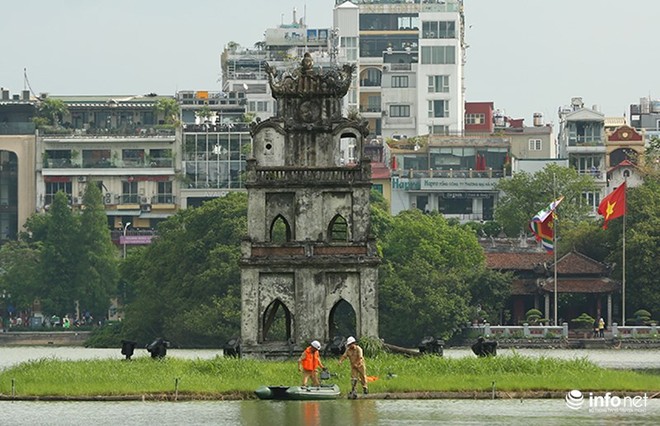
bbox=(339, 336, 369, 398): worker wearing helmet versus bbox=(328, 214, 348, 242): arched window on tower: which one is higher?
bbox=(328, 214, 348, 242): arched window on tower

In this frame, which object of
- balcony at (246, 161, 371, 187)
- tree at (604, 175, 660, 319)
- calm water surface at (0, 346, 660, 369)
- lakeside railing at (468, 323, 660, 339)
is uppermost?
balcony at (246, 161, 371, 187)

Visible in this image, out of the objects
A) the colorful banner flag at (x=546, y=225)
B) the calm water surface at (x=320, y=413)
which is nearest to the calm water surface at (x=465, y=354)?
the colorful banner flag at (x=546, y=225)

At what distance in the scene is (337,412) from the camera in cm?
8538

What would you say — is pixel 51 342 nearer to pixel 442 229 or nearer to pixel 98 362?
pixel 442 229

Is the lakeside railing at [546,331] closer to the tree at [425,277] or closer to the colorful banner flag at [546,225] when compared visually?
the tree at [425,277]

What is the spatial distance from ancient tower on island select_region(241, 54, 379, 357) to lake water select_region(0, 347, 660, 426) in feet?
61.6

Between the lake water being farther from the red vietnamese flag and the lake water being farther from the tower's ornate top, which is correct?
the red vietnamese flag

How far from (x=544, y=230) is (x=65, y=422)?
85.8 meters

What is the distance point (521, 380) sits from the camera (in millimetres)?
93438

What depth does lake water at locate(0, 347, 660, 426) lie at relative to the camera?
274 feet

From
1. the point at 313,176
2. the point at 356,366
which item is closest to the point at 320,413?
the point at 356,366
